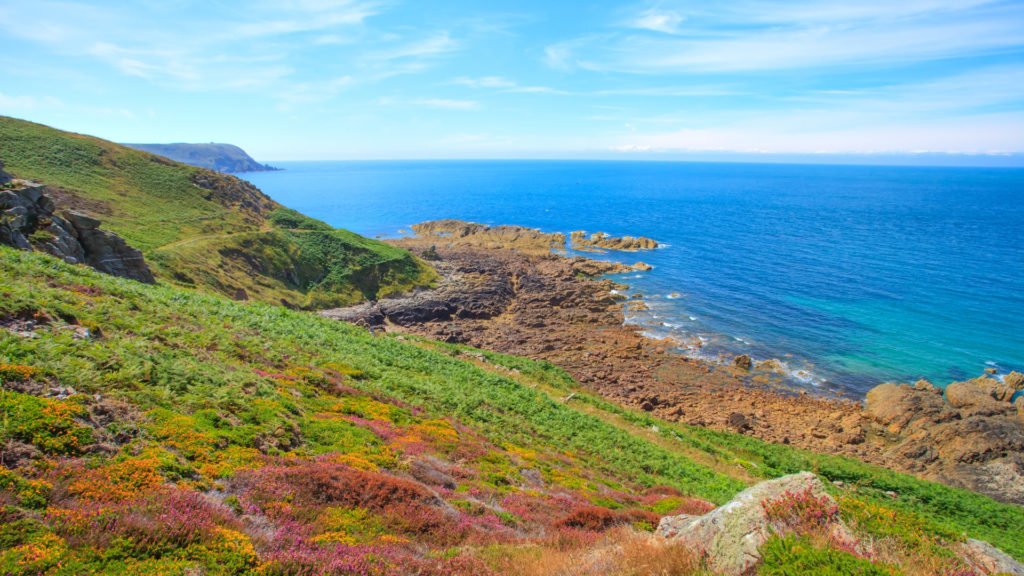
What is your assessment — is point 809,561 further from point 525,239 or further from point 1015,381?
point 525,239

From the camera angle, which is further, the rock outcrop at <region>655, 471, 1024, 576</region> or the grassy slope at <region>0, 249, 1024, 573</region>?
the rock outcrop at <region>655, 471, 1024, 576</region>

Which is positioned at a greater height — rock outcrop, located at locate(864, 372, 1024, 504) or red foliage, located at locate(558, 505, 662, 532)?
red foliage, located at locate(558, 505, 662, 532)

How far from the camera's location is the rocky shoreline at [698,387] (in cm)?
3584

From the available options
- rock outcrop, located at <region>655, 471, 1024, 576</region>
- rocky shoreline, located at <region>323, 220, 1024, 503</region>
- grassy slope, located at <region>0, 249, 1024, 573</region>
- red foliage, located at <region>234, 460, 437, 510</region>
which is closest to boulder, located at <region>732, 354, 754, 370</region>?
rocky shoreline, located at <region>323, 220, 1024, 503</region>

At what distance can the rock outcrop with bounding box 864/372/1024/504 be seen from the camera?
109 ft

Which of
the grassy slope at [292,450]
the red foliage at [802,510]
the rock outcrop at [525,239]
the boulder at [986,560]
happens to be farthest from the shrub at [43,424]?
the rock outcrop at [525,239]

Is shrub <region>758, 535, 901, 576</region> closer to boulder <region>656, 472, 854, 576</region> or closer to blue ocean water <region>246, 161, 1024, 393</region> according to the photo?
boulder <region>656, 472, 854, 576</region>

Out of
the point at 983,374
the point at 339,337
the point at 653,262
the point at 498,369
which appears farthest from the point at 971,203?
the point at 339,337

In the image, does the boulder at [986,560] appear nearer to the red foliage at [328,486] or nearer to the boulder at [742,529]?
the boulder at [742,529]

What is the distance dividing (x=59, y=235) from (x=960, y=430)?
64848 millimetres

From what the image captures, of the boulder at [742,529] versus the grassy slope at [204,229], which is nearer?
the boulder at [742,529]

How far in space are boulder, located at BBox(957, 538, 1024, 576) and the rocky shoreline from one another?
31.0m

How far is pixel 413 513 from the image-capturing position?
12164mm

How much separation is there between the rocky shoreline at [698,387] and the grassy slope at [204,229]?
7.60 metres
